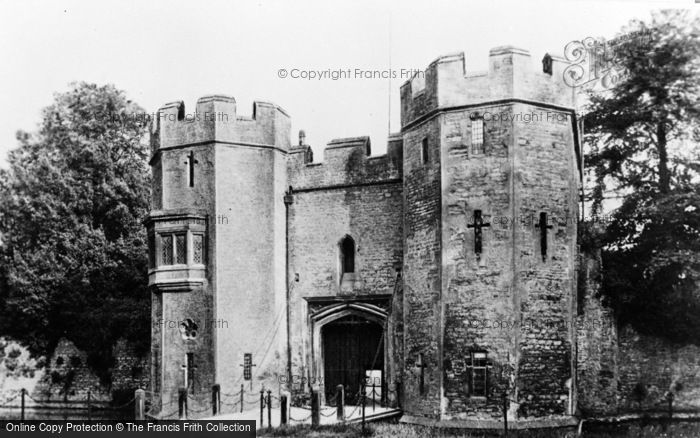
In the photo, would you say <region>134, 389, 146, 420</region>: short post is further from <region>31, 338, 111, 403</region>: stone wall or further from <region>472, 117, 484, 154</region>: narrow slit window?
<region>472, 117, 484, 154</region>: narrow slit window

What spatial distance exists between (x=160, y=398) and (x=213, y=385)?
1.61 meters

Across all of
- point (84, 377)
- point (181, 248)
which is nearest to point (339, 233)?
point (181, 248)

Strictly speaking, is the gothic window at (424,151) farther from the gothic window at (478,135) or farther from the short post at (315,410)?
the short post at (315,410)

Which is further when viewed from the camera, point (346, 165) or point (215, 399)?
point (346, 165)

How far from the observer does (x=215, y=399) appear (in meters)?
→ 17.5

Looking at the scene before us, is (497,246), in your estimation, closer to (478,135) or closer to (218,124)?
(478,135)

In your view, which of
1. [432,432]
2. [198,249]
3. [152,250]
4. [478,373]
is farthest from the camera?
[152,250]

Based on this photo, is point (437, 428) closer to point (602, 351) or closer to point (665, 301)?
point (602, 351)

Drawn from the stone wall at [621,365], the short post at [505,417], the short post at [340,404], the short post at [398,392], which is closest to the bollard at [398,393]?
the short post at [398,392]

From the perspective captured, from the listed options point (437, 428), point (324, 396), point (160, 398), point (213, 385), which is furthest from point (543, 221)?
point (160, 398)

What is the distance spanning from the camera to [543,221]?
51.2 ft

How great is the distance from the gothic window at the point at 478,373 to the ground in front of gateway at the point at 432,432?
828 millimetres

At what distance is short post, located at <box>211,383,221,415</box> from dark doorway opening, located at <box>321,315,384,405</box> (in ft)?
8.70

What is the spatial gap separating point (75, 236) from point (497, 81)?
50.4ft
